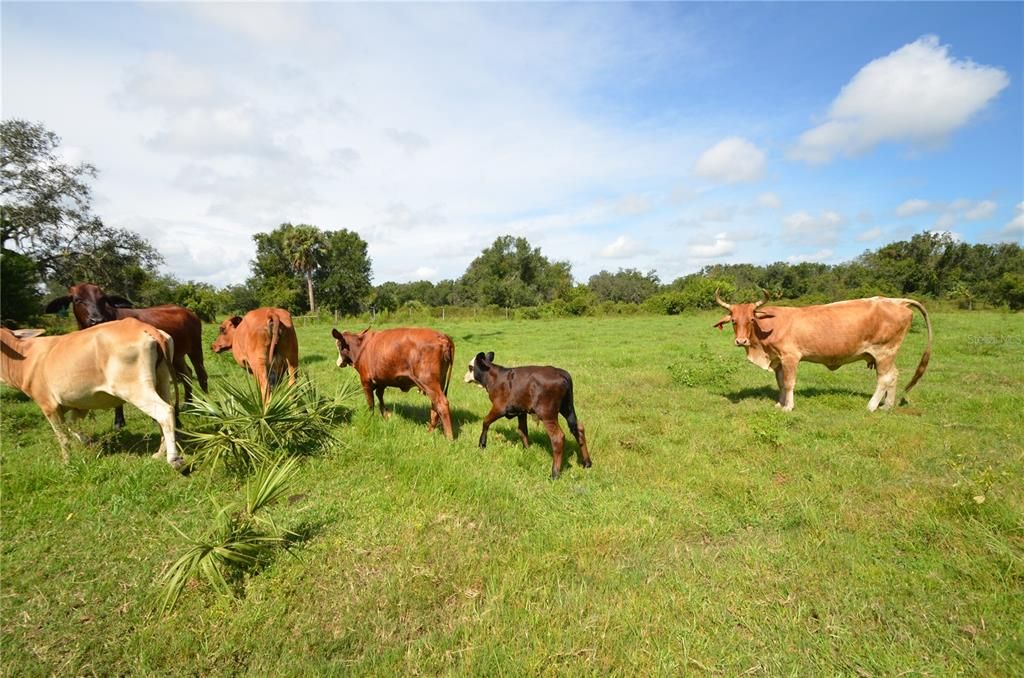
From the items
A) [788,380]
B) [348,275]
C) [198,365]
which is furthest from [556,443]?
[348,275]

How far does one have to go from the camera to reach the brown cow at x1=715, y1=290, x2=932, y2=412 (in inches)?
329

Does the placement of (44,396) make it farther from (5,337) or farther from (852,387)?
(852,387)

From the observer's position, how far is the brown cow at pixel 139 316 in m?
A: 7.52

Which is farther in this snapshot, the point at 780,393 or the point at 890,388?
the point at 780,393

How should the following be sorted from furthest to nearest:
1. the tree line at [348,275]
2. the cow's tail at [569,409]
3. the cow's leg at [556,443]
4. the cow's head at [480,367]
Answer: the tree line at [348,275], the cow's head at [480,367], the cow's tail at [569,409], the cow's leg at [556,443]

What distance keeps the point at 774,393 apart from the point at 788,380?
3.89 feet

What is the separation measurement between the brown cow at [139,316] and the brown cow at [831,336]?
9791mm

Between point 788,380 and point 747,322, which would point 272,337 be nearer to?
point 747,322

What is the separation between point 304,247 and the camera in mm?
52781

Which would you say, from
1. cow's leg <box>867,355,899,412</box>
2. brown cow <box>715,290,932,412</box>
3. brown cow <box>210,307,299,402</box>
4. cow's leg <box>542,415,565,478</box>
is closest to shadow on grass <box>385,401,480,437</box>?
brown cow <box>210,307,299,402</box>

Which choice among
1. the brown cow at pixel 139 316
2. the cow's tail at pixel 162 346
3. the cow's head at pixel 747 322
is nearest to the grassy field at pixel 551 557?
the cow's tail at pixel 162 346

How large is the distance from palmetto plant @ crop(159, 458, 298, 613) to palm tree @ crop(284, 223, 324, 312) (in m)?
54.2

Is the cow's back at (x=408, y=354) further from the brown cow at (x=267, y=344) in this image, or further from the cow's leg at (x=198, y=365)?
the cow's leg at (x=198, y=365)

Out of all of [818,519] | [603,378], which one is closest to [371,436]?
[818,519]
